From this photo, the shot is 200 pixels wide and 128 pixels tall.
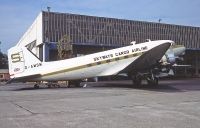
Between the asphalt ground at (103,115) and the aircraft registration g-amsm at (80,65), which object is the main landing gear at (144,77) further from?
the asphalt ground at (103,115)

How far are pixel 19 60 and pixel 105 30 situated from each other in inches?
1410

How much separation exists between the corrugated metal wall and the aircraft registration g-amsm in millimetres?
28409

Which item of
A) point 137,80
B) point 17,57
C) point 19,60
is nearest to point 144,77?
point 137,80

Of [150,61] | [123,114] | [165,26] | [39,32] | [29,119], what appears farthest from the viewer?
[165,26]

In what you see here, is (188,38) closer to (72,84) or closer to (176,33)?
(176,33)

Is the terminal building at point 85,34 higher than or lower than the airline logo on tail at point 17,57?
higher

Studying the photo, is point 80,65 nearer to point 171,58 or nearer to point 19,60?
point 19,60

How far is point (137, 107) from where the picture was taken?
559 inches

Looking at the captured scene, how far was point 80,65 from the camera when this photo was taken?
27.7 meters

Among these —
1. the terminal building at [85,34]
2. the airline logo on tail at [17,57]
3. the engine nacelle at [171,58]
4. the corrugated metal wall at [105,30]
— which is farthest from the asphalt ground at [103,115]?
the corrugated metal wall at [105,30]

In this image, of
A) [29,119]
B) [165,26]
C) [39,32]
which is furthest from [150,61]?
[165,26]

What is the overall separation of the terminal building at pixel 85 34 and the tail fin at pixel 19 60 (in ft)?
80.2

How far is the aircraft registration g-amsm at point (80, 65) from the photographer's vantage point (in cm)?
2744

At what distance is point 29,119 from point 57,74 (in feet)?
53.6
